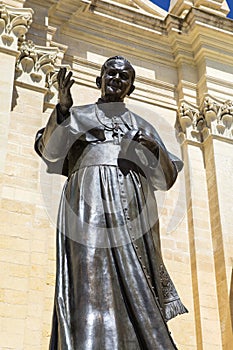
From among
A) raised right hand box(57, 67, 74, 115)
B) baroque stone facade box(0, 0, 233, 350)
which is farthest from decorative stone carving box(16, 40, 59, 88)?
raised right hand box(57, 67, 74, 115)

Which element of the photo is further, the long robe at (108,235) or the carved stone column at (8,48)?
the carved stone column at (8,48)

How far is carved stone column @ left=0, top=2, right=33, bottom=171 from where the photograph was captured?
26.1 ft

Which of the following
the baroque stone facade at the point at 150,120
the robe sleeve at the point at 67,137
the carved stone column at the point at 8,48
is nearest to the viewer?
the robe sleeve at the point at 67,137

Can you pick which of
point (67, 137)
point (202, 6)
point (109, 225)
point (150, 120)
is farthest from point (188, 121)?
point (109, 225)

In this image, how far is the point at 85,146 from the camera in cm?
418

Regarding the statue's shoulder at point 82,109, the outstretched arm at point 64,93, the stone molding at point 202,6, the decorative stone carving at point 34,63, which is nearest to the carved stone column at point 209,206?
the stone molding at point 202,6

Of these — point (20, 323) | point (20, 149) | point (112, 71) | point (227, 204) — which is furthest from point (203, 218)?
point (112, 71)

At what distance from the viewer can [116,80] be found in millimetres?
4387

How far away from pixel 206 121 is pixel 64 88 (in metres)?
6.78

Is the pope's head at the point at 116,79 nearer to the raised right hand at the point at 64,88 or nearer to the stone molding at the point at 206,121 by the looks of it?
the raised right hand at the point at 64,88

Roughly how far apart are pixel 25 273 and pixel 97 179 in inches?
146

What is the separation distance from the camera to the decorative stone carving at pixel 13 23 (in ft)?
29.0

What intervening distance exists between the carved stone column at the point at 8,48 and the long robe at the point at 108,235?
361cm

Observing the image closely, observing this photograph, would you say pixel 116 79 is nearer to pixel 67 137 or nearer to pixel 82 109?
pixel 82 109
